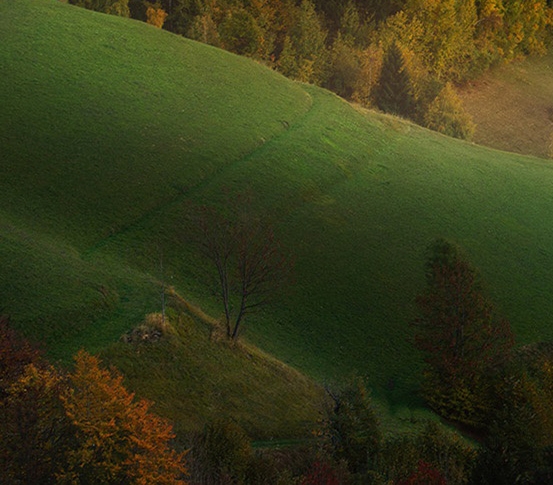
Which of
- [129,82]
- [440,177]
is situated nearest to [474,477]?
[440,177]

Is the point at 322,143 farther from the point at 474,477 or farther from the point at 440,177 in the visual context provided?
the point at 474,477

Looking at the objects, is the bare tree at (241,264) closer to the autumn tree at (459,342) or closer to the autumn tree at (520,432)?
the autumn tree at (459,342)

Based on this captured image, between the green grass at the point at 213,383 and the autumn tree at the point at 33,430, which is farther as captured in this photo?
the green grass at the point at 213,383

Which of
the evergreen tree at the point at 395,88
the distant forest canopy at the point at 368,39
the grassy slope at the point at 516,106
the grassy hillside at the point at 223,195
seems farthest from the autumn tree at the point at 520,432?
the grassy slope at the point at 516,106

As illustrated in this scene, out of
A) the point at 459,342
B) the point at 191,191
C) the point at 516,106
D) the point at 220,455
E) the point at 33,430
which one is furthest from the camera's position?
the point at 516,106

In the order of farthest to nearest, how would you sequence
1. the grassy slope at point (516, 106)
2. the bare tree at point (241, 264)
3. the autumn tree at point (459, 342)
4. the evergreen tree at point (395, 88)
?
1. the grassy slope at point (516, 106)
2. the evergreen tree at point (395, 88)
3. the autumn tree at point (459, 342)
4. the bare tree at point (241, 264)

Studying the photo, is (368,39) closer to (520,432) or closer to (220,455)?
(520,432)

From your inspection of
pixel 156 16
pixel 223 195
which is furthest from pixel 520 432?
pixel 156 16
